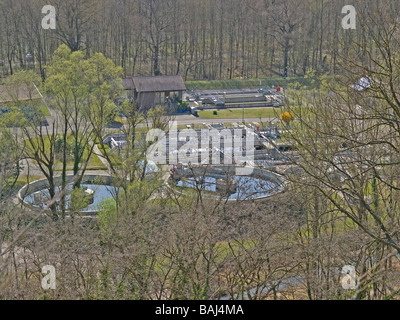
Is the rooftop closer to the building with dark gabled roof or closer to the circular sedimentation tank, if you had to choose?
the building with dark gabled roof

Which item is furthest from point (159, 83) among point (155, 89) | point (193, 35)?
point (193, 35)

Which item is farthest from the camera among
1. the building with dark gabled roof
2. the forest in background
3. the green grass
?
the forest in background

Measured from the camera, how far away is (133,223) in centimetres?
1368

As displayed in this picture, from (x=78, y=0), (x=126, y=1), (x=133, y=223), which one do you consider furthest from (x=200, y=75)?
(x=133, y=223)

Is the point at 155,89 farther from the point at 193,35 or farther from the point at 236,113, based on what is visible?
the point at 193,35

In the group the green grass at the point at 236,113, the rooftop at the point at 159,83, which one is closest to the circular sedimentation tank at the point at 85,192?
the rooftop at the point at 159,83

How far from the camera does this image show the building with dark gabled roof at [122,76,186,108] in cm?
4244

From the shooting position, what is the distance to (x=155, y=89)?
43031mm

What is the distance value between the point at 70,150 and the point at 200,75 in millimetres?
29779

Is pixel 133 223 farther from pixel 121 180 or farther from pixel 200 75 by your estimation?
pixel 200 75

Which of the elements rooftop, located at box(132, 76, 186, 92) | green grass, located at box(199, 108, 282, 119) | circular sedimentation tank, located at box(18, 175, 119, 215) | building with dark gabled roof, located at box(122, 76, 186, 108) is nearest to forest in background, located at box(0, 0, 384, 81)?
rooftop, located at box(132, 76, 186, 92)

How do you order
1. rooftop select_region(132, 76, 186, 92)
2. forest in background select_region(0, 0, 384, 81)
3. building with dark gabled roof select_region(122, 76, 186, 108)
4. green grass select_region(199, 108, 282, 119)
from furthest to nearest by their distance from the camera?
forest in background select_region(0, 0, 384, 81), green grass select_region(199, 108, 282, 119), rooftop select_region(132, 76, 186, 92), building with dark gabled roof select_region(122, 76, 186, 108)

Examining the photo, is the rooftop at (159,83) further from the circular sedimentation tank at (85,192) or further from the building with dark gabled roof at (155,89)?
the circular sedimentation tank at (85,192)
